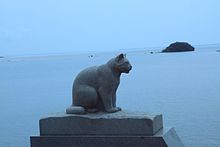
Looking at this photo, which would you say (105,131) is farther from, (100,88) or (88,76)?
(88,76)

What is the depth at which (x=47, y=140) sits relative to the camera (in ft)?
25.8

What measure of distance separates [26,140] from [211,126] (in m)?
4.75

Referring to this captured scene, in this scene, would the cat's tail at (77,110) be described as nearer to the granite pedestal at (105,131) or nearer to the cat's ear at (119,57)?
the granite pedestal at (105,131)

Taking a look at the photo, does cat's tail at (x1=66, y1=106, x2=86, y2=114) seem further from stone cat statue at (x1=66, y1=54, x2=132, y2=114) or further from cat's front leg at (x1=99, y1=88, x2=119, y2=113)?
cat's front leg at (x1=99, y1=88, x2=119, y2=113)

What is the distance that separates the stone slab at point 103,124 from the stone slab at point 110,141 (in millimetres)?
61

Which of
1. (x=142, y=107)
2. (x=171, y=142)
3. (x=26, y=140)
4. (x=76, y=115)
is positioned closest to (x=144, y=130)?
(x=171, y=142)

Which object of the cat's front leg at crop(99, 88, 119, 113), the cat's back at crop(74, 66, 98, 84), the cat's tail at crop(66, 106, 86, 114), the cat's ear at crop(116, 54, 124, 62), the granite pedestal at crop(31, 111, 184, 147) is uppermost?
the cat's ear at crop(116, 54, 124, 62)

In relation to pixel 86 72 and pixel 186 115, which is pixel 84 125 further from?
pixel 186 115

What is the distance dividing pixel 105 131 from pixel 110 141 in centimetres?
16

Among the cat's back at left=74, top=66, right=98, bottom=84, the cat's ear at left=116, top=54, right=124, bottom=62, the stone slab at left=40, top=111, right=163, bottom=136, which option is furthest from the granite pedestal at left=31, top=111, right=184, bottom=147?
the cat's ear at left=116, top=54, right=124, bottom=62

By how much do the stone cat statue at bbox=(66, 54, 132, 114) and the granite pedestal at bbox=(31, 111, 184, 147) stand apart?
170 millimetres

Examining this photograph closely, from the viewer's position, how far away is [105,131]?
25.0ft

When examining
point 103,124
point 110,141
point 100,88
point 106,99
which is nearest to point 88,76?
point 100,88

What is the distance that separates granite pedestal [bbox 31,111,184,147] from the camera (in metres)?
7.50
